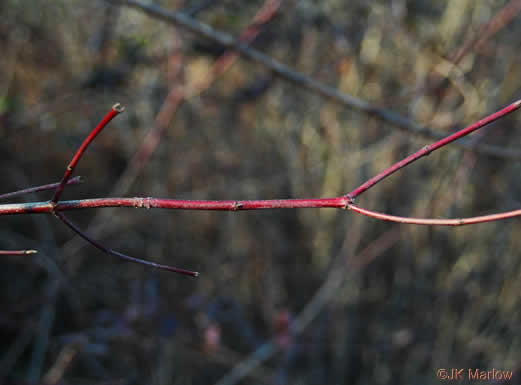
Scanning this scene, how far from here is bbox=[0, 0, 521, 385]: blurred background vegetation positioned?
2363 millimetres

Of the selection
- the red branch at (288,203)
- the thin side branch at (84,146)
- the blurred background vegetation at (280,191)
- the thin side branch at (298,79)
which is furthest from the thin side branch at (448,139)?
the blurred background vegetation at (280,191)

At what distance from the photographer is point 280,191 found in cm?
313

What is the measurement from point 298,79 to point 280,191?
5.60ft

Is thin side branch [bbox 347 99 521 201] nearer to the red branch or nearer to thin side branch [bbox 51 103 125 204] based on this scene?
the red branch

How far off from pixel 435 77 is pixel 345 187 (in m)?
0.85

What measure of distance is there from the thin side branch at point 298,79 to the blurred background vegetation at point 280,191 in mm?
756

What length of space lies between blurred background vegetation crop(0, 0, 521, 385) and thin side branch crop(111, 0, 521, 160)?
29.8 inches

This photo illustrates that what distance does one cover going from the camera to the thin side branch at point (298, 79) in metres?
1.34

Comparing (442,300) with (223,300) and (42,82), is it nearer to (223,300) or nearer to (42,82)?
(223,300)

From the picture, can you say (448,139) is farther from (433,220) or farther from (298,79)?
(298,79)

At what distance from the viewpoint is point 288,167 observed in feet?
10.1

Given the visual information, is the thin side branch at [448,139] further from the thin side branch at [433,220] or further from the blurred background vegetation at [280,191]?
the blurred background vegetation at [280,191]

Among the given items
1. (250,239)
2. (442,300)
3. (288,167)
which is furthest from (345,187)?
(442,300)

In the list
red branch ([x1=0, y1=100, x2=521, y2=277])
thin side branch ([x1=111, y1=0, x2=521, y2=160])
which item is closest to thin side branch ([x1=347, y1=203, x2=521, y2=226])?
red branch ([x1=0, y1=100, x2=521, y2=277])
